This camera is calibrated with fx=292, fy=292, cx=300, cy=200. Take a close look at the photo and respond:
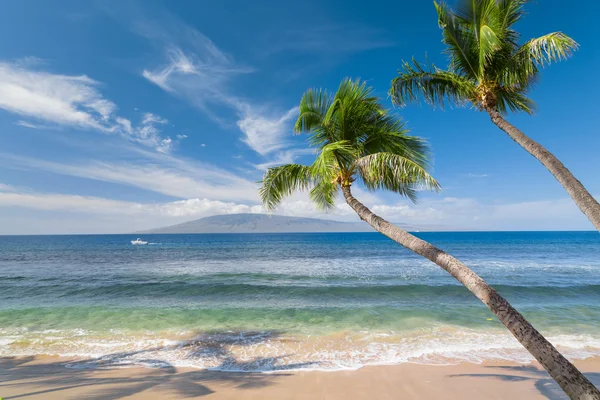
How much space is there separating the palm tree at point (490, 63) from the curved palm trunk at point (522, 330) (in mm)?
1818

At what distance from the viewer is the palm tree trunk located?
3219 millimetres

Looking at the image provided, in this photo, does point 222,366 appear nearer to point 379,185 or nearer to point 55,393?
point 55,393

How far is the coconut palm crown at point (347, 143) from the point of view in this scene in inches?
232

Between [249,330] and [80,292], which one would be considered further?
[80,292]

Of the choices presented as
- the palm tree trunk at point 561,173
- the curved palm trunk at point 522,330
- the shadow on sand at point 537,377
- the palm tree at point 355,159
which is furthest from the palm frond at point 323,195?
the shadow on sand at point 537,377

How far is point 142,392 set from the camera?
6215 millimetres

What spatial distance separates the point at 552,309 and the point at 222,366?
14.5 metres

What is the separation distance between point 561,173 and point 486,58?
2.30 metres

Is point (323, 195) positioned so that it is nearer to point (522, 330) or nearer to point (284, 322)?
point (522, 330)

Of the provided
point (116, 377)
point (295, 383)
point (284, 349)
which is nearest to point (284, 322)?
point (284, 349)

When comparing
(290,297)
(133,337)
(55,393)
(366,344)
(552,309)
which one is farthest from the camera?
(290,297)

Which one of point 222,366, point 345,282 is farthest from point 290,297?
point 222,366

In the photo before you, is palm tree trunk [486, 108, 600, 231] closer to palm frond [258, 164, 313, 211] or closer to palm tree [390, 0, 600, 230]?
palm tree [390, 0, 600, 230]

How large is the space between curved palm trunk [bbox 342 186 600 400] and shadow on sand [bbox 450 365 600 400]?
4799 mm
